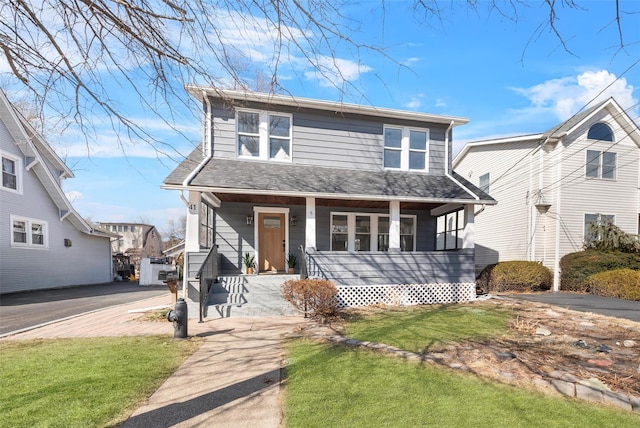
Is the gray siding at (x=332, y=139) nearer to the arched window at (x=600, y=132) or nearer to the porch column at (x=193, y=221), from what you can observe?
the porch column at (x=193, y=221)

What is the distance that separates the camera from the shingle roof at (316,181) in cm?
834

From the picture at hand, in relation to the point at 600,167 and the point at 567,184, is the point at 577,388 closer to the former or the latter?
the point at 567,184

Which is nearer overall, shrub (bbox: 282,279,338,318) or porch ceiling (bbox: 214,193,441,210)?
shrub (bbox: 282,279,338,318)

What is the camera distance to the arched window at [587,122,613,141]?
13699 millimetres

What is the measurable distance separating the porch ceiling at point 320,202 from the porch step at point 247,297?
2472mm

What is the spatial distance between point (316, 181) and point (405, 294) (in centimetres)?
442

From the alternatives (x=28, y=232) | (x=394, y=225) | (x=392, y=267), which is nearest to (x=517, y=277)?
(x=392, y=267)

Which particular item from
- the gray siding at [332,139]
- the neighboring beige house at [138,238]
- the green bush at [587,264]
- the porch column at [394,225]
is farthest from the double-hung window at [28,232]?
the neighboring beige house at [138,238]

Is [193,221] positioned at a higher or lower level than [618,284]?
higher

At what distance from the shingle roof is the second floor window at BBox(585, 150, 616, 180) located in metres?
7.64

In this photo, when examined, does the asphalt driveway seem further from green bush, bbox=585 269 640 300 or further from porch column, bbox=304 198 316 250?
porch column, bbox=304 198 316 250

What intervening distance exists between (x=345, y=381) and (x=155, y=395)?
2147mm

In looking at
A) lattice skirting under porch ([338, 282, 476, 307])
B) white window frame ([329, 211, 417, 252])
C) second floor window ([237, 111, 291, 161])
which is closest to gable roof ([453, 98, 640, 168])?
white window frame ([329, 211, 417, 252])

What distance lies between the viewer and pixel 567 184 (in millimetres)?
13102
